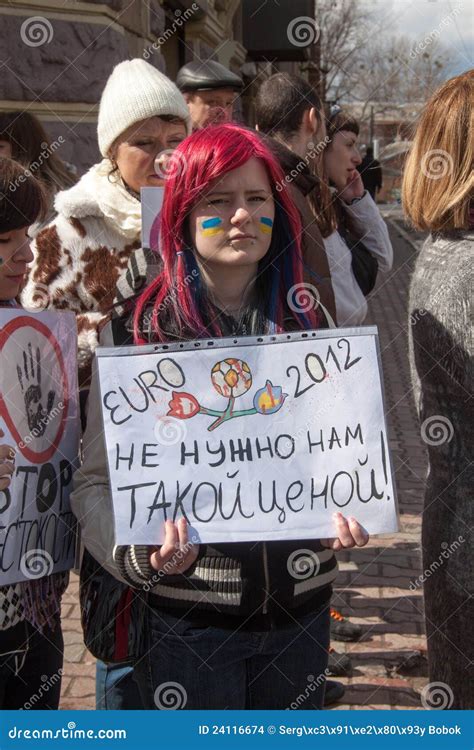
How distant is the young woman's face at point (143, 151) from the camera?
9.98 ft

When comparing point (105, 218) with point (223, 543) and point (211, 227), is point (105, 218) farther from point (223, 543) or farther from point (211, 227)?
point (223, 543)

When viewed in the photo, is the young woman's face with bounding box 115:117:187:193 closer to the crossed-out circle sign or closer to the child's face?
the child's face

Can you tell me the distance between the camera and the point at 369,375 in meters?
1.99

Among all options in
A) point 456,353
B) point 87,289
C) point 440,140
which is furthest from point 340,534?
point 87,289

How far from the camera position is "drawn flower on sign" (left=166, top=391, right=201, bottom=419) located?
1993mm

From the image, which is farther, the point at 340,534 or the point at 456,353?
the point at 456,353

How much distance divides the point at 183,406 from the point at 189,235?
0.41 metres

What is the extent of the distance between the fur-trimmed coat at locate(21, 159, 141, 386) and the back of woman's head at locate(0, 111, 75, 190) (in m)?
0.77

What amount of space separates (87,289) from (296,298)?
1.03 m

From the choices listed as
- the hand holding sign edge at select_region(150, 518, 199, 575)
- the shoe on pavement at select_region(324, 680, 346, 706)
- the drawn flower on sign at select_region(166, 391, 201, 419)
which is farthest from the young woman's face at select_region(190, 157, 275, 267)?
the shoe on pavement at select_region(324, 680, 346, 706)

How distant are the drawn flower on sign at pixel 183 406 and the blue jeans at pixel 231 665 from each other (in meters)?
0.45

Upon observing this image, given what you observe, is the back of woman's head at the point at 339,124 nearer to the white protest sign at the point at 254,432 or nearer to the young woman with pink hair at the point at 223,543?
the young woman with pink hair at the point at 223,543
